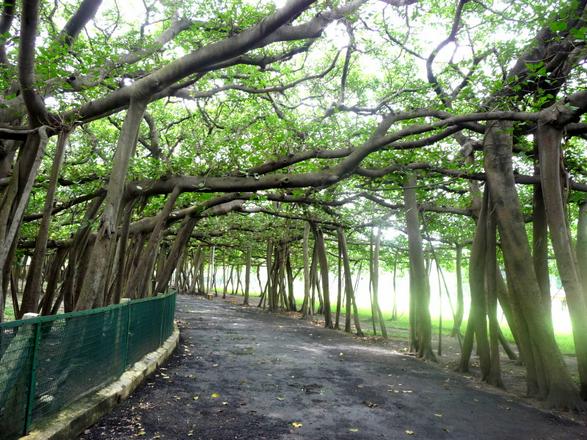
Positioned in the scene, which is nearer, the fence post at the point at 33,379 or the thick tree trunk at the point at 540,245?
the fence post at the point at 33,379

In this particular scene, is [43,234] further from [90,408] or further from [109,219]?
[90,408]

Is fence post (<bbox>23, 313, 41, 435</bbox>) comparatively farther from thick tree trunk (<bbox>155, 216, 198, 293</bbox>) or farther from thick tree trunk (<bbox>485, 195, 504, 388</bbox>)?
thick tree trunk (<bbox>155, 216, 198, 293</bbox>)

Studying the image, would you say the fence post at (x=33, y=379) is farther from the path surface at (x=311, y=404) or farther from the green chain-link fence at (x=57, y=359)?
the path surface at (x=311, y=404)

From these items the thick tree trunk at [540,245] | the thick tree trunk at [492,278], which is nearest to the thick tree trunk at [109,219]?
the thick tree trunk at [492,278]

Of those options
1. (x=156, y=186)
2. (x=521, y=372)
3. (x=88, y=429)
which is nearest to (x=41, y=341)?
(x=88, y=429)

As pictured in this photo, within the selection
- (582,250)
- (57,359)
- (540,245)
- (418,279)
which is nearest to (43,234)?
(57,359)

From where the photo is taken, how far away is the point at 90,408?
4676mm

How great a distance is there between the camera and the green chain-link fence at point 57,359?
350 centimetres

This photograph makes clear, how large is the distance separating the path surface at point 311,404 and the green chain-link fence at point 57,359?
1.65 ft

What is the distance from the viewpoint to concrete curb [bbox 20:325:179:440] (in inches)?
155

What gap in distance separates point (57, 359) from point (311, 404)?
327 cm

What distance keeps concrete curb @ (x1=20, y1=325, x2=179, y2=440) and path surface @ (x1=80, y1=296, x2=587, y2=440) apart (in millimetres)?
127

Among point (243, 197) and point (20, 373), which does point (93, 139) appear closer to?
point (243, 197)

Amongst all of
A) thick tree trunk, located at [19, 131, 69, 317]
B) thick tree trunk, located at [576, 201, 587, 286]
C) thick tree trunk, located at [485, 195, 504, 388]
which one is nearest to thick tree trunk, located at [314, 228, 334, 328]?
thick tree trunk, located at [485, 195, 504, 388]
